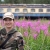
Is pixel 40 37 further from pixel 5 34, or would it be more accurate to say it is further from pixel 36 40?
pixel 5 34

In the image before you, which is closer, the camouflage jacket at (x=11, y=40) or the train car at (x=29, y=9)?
the camouflage jacket at (x=11, y=40)

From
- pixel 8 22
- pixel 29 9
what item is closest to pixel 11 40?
Answer: pixel 8 22

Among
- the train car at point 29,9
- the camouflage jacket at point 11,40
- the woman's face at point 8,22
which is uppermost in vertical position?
the woman's face at point 8,22

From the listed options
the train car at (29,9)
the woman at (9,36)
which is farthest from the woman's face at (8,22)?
the train car at (29,9)

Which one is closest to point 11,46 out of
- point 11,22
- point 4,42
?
point 4,42

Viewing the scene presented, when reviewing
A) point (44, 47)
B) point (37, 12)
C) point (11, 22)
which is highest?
point (11, 22)

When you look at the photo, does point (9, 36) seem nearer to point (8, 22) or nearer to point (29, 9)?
point (8, 22)

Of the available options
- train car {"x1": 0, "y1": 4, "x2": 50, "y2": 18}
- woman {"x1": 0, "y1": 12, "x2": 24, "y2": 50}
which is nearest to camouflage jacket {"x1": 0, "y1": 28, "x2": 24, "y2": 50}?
woman {"x1": 0, "y1": 12, "x2": 24, "y2": 50}

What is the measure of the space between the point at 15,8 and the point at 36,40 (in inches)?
848

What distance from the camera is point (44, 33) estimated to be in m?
6.29

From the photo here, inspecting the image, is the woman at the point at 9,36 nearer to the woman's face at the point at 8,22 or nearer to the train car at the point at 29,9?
the woman's face at the point at 8,22

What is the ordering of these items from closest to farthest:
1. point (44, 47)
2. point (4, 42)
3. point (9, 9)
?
point (4, 42)
point (44, 47)
point (9, 9)

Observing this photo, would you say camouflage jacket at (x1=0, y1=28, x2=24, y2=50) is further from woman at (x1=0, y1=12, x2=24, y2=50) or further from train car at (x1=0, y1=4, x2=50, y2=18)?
train car at (x1=0, y1=4, x2=50, y2=18)

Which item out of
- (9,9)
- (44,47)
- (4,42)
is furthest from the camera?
(9,9)
